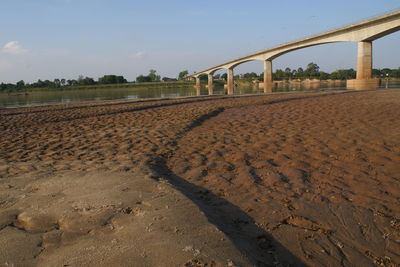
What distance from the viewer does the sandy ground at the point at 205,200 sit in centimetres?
214

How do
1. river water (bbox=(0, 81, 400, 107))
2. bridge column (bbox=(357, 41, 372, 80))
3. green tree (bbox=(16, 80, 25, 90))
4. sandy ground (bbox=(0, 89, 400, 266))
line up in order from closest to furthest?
sandy ground (bbox=(0, 89, 400, 266))
river water (bbox=(0, 81, 400, 107))
bridge column (bbox=(357, 41, 372, 80))
green tree (bbox=(16, 80, 25, 90))

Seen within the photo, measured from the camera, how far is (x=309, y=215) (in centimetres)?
296

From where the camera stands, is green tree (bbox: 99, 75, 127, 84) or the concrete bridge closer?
the concrete bridge

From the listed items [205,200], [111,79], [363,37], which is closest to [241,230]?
[205,200]

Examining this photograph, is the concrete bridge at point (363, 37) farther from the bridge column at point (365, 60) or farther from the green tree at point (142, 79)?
the green tree at point (142, 79)

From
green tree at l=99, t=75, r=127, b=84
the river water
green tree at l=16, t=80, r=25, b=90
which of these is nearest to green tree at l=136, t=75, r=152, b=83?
green tree at l=99, t=75, r=127, b=84

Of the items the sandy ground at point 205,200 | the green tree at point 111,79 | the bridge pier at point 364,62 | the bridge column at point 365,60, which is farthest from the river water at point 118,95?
the green tree at point 111,79

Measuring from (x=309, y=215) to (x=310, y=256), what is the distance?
2.46ft

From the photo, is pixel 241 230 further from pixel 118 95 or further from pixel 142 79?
pixel 142 79

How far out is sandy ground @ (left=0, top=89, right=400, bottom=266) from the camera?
214 cm

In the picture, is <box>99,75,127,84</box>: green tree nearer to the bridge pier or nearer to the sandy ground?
the bridge pier

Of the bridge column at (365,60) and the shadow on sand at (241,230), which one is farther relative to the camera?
the bridge column at (365,60)

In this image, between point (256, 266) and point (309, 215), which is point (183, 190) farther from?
point (256, 266)

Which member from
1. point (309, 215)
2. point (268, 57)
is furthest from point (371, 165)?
point (268, 57)
